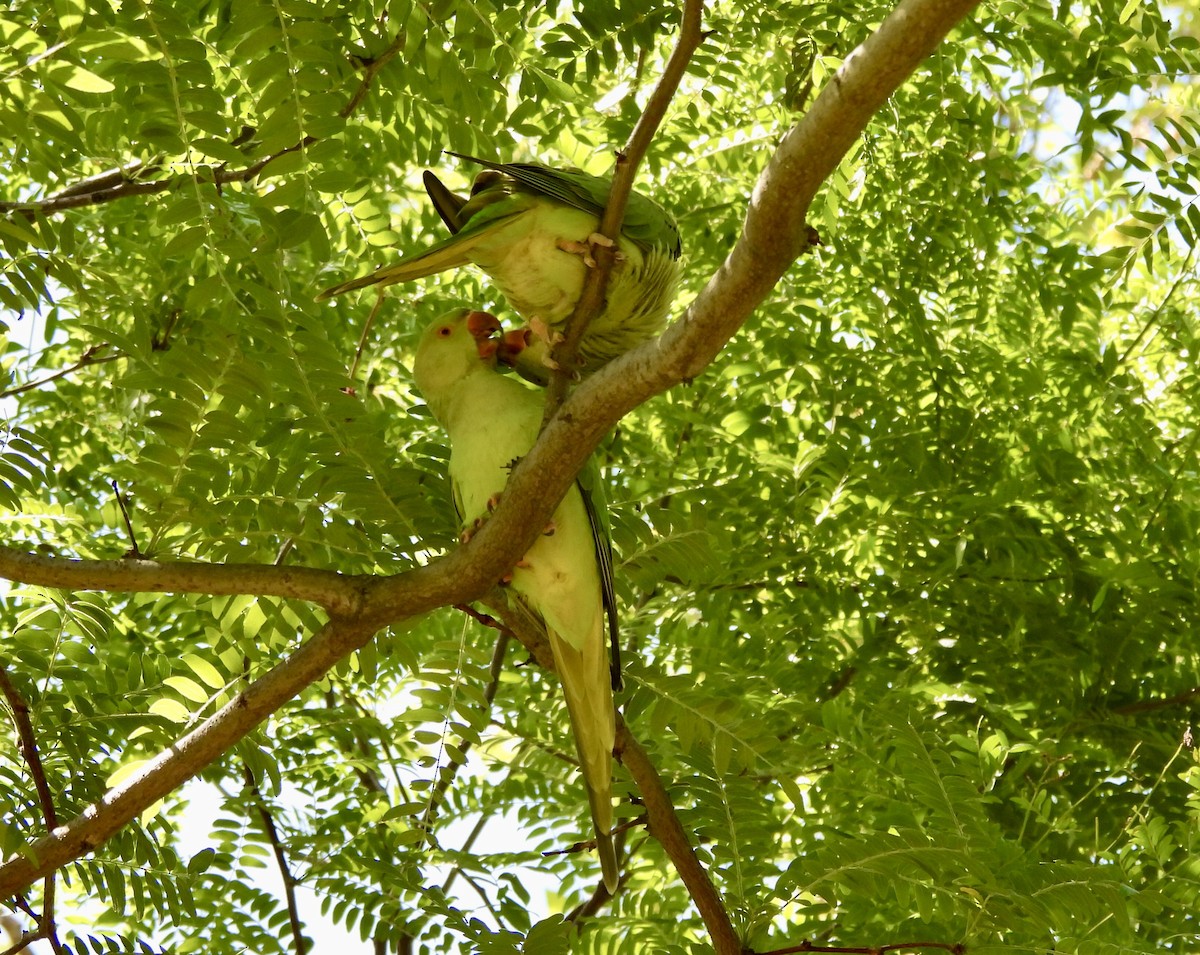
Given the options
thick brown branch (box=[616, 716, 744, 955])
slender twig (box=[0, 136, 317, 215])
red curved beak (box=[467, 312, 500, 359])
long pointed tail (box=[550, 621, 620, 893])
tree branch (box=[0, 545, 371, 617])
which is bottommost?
thick brown branch (box=[616, 716, 744, 955])

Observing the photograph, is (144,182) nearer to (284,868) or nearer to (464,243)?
(464,243)

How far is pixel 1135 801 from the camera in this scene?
3346 mm

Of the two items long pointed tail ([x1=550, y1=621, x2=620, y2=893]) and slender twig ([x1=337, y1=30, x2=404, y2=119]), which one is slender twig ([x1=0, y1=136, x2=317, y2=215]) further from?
long pointed tail ([x1=550, y1=621, x2=620, y2=893])

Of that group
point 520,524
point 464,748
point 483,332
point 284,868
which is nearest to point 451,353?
point 483,332

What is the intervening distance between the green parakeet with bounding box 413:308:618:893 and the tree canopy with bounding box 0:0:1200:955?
5.0 inches

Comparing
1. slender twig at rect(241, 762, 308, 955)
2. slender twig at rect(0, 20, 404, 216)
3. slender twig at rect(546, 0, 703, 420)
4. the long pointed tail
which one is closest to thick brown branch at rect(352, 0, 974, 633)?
slender twig at rect(546, 0, 703, 420)

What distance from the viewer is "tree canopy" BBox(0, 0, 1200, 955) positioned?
2.43 meters

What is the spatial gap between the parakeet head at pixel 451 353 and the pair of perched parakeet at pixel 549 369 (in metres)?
0.07

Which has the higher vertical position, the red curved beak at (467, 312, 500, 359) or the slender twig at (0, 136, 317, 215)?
the slender twig at (0, 136, 317, 215)

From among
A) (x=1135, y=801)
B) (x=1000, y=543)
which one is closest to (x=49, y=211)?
(x=1000, y=543)

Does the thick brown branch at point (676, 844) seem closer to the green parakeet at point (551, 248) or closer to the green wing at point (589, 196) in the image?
the green parakeet at point (551, 248)

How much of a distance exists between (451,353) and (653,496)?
0.93 metres

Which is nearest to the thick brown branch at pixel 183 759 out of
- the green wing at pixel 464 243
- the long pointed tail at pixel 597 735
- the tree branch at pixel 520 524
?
the tree branch at pixel 520 524

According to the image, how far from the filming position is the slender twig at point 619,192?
86.7 inches
